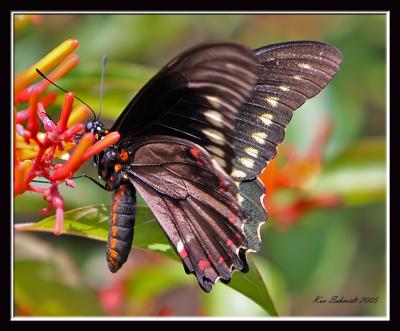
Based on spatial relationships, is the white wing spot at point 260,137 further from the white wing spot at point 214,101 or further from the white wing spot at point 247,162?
the white wing spot at point 214,101

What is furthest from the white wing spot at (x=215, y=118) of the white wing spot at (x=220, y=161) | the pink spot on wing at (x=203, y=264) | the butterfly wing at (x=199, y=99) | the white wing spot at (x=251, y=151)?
the pink spot on wing at (x=203, y=264)

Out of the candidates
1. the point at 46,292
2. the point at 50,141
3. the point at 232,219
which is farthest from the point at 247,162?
the point at 46,292

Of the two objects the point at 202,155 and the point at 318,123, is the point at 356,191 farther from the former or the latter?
the point at 202,155

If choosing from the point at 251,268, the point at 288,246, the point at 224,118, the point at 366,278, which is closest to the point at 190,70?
the point at 224,118

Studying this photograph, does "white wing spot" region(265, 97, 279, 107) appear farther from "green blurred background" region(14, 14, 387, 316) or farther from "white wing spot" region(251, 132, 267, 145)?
"green blurred background" region(14, 14, 387, 316)

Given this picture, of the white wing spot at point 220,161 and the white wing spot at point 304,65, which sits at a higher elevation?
the white wing spot at point 304,65

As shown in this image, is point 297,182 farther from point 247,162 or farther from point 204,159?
point 204,159

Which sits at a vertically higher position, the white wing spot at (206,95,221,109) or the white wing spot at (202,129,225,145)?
the white wing spot at (206,95,221,109)

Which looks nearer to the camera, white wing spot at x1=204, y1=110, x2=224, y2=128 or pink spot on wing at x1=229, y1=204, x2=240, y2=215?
white wing spot at x1=204, y1=110, x2=224, y2=128

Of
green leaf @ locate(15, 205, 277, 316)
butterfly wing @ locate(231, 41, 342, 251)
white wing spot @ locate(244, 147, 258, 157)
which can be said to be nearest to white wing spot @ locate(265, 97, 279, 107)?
butterfly wing @ locate(231, 41, 342, 251)
